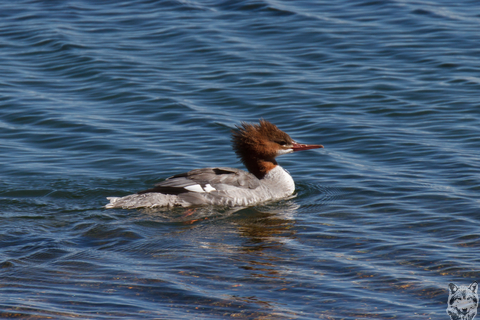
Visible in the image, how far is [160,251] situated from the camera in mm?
7633

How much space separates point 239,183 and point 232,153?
1793 mm

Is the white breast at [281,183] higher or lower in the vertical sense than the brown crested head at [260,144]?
lower

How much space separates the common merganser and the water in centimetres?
23

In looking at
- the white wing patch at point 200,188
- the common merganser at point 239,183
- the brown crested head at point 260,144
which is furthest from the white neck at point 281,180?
the white wing patch at point 200,188

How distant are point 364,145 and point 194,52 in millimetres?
6054

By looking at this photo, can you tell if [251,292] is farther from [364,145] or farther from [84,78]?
[84,78]

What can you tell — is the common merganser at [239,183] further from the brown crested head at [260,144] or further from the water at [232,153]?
the water at [232,153]

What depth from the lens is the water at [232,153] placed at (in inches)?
264

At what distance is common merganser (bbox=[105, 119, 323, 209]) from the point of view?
30.2ft

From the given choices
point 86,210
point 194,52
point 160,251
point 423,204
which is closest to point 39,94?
point 194,52
